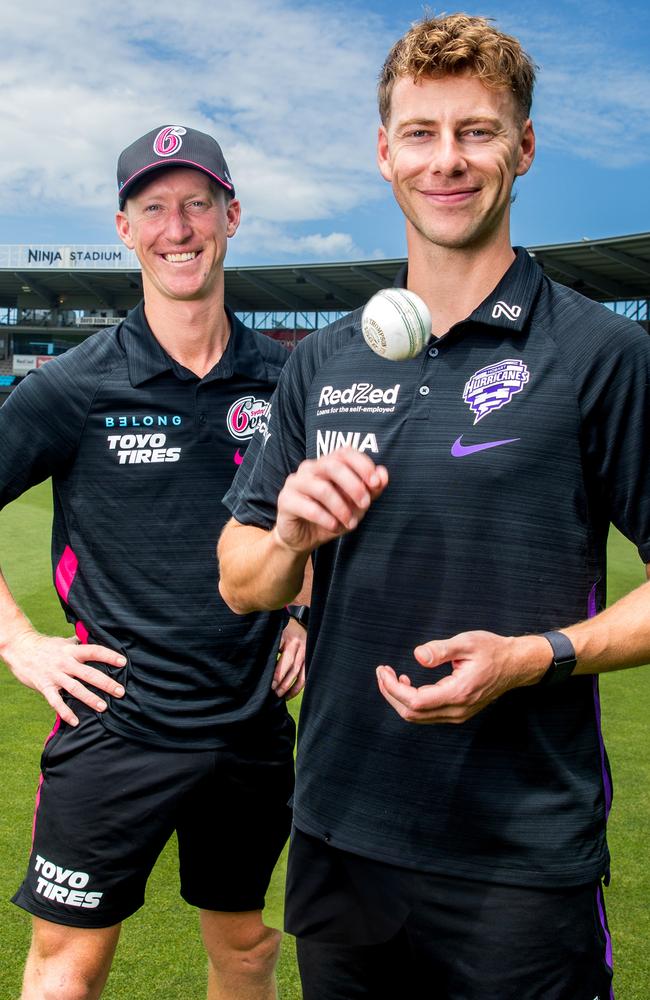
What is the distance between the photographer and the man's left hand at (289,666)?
2.94 metres

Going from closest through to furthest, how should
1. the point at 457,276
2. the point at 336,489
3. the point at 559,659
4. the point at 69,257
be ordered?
the point at 336,489 → the point at 559,659 → the point at 457,276 → the point at 69,257

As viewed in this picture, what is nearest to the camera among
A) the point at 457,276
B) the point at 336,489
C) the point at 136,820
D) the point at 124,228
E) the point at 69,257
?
the point at 336,489

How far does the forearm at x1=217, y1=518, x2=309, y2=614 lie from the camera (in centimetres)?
198

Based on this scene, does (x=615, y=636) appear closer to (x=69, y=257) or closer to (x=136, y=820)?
(x=136, y=820)

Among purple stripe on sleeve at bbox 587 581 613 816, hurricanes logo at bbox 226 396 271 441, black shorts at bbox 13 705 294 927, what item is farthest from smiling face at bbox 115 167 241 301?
purple stripe on sleeve at bbox 587 581 613 816

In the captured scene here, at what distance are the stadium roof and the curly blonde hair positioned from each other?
106ft

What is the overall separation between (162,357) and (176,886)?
2.42m

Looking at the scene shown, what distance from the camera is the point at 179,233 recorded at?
2949 mm

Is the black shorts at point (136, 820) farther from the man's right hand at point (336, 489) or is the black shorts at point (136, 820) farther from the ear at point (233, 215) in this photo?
the ear at point (233, 215)

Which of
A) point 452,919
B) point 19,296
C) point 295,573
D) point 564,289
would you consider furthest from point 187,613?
point 19,296

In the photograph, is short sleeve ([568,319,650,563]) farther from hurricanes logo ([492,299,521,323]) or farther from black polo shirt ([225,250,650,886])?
hurricanes logo ([492,299,521,323])

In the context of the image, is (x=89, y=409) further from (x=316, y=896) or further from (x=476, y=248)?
(x=316, y=896)

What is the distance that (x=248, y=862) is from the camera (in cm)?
295

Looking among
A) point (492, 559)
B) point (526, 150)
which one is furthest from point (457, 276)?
point (492, 559)
